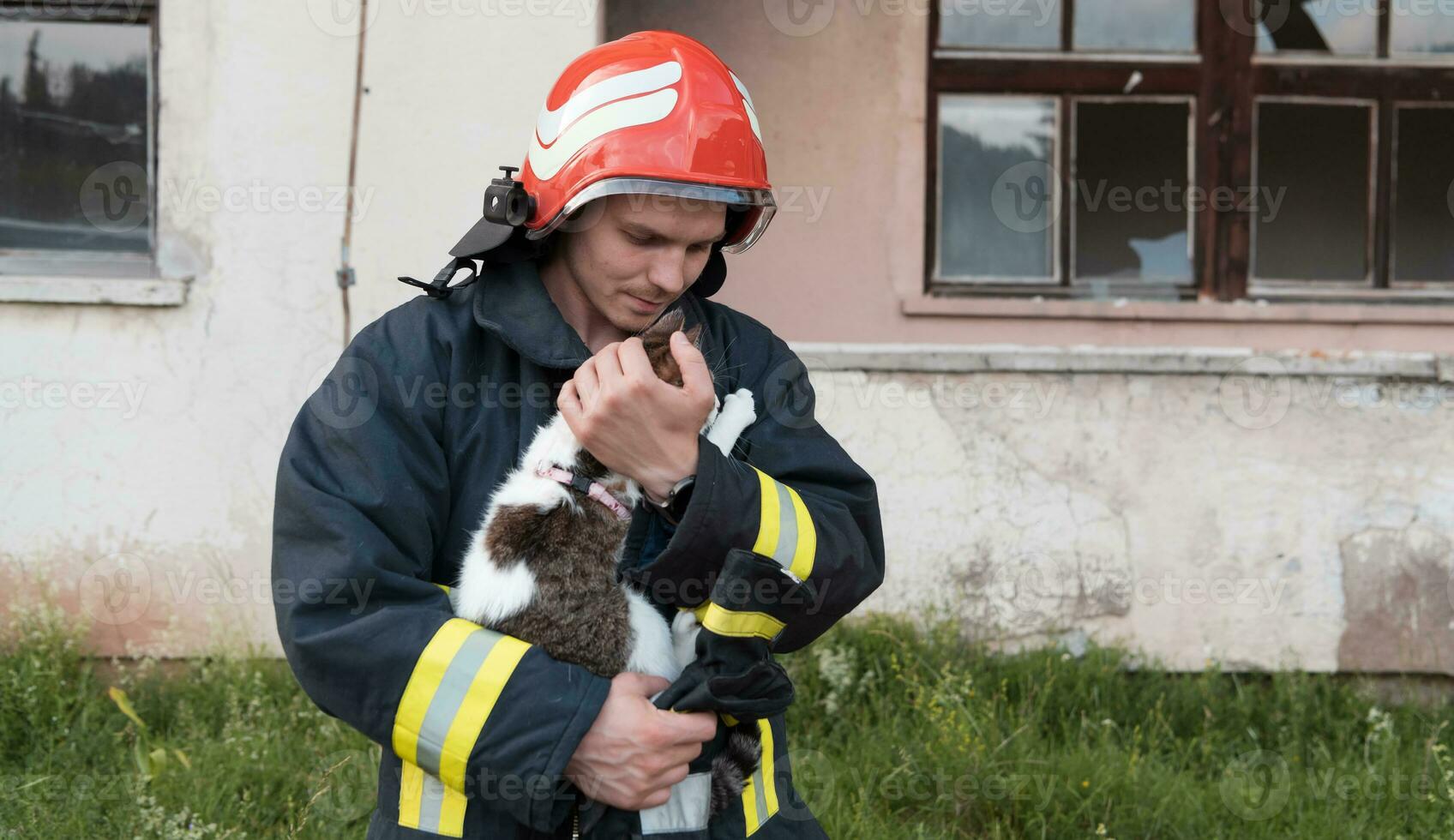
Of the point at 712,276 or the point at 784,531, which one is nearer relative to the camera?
the point at 784,531

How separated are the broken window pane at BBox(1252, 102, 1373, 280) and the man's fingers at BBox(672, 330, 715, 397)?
Result: 5370 mm

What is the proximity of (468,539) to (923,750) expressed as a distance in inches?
100

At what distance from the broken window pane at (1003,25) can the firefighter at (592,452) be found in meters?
4.41

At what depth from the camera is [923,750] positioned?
3.88 meters

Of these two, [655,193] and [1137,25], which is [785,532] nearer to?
[655,193]

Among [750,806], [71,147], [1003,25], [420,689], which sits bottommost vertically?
[750,806]

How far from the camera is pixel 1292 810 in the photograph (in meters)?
3.75

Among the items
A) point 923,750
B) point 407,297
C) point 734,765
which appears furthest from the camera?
point 407,297

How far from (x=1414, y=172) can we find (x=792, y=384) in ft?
19.0

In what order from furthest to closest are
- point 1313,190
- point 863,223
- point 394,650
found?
point 1313,190, point 863,223, point 394,650

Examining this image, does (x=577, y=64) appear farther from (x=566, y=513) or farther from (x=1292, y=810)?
(x=1292, y=810)

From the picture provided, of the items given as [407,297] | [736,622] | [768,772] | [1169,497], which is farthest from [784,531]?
[1169,497]

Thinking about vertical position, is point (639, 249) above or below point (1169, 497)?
above

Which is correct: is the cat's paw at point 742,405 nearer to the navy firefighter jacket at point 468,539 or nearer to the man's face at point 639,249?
the navy firefighter jacket at point 468,539
